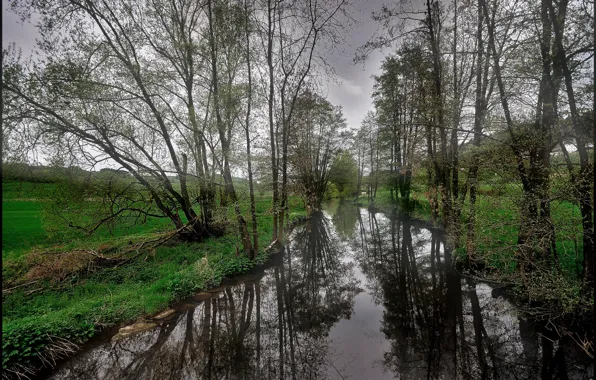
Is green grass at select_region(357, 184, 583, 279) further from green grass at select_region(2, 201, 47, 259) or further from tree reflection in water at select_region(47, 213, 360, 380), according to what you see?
green grass at select_region(2, 201, 47, 259)

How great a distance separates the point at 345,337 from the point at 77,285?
8624mm

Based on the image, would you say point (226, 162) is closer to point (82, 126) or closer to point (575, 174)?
point (82, 126)

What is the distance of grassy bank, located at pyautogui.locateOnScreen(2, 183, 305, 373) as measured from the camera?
218 inches

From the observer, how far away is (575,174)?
4.96m

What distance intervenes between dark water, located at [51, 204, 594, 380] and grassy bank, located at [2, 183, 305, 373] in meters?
0.63

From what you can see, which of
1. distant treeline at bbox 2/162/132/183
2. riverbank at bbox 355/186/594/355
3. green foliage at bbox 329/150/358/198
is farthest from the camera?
green foliage at bbox 329/150/358/198

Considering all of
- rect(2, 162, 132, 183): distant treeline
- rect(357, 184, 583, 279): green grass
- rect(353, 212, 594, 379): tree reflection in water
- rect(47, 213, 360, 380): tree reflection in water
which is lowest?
rect(47, 213, 360, 380): tree reflection in water

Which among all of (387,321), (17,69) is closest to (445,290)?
(387,321)

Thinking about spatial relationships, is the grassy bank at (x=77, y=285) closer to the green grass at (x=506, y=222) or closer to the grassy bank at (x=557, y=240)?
the green grass at (x=506, y=222)

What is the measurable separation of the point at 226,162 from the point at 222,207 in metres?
2.25

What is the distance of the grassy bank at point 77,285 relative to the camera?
218 inches

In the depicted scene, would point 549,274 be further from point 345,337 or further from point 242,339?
point 242,339

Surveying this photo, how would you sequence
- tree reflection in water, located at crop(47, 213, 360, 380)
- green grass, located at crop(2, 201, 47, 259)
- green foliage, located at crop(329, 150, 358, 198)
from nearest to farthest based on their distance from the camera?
tree reflection in water, located at crop(47, 213, 360, 380)
green grass, located at crop(2, 201, 47, 259)
green foliage, located at crop(329, 150, 358, 198)

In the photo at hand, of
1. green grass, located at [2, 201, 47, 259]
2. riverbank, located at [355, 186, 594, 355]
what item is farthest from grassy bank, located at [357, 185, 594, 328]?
green grass, located at [2, 201, 47, 259]
